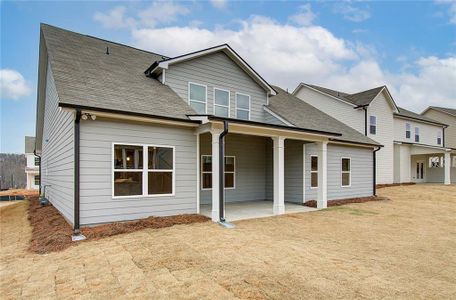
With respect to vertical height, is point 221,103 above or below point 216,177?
above

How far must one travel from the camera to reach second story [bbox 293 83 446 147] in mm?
19766

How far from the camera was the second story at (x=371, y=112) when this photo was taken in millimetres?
19766

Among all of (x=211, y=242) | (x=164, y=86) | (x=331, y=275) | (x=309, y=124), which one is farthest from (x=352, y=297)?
(x=309, y=124)

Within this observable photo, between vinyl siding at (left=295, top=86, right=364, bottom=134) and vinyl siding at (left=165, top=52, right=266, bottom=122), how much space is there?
35.1 feet

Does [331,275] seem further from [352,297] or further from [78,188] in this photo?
[78,188]

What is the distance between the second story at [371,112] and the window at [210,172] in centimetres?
1245

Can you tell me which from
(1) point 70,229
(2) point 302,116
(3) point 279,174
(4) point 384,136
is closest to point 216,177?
(3) point 279,174

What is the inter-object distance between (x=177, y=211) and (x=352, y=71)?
95.5ft

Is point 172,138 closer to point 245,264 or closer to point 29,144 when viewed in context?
point 245,264

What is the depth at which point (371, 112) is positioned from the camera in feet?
65.3

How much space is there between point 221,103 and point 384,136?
15457mm

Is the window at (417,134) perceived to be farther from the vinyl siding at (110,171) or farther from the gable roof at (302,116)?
the vinyl siding at (110,171)

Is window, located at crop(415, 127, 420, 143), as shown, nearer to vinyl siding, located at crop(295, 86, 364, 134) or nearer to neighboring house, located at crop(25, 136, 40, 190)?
vinyl siding, located at crop(295, 86, 364, 134)

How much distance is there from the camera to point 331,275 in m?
4.23
